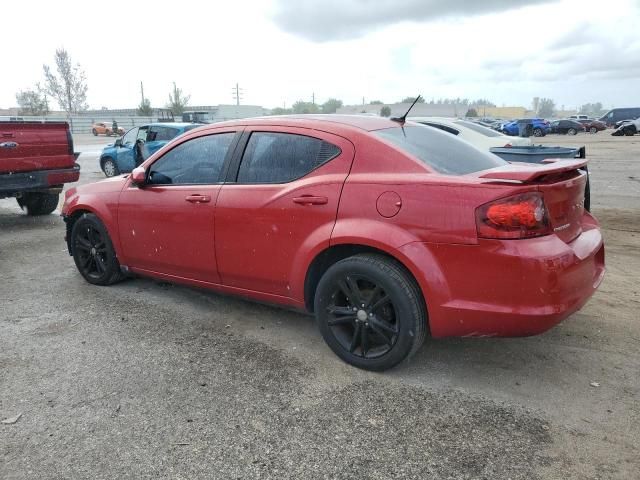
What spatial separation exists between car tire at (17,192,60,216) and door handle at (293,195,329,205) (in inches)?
278

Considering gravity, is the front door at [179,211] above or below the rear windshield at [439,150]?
below

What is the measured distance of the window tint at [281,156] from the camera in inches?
140

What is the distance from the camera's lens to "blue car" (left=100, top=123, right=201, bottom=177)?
13203mm

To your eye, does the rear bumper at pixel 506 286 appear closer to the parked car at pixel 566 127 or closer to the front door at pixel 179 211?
the front door at pixel 179 211

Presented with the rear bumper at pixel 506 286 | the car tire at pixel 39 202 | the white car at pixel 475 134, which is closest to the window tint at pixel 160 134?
the car tire at pixel 39 202

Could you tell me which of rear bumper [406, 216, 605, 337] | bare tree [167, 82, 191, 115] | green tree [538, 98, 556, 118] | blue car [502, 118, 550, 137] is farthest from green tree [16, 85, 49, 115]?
green tree [538, 98, 556, 118]

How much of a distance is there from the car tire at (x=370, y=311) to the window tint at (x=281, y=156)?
2.37ft

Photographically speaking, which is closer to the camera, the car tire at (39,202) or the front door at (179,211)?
the front door at (179,211)

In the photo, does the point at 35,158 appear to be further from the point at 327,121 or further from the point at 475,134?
the point at 475,134

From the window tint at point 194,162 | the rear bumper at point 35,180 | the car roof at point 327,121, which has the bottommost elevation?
the rear bumper at point 35,180

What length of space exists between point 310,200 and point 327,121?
24.9 inches

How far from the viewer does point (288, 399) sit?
308cm

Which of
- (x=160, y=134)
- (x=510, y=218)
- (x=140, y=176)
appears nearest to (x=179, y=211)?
(x=140, y=176)

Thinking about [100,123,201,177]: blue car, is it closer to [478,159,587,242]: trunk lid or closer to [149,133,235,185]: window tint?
[149,133,235,185]: window tint
